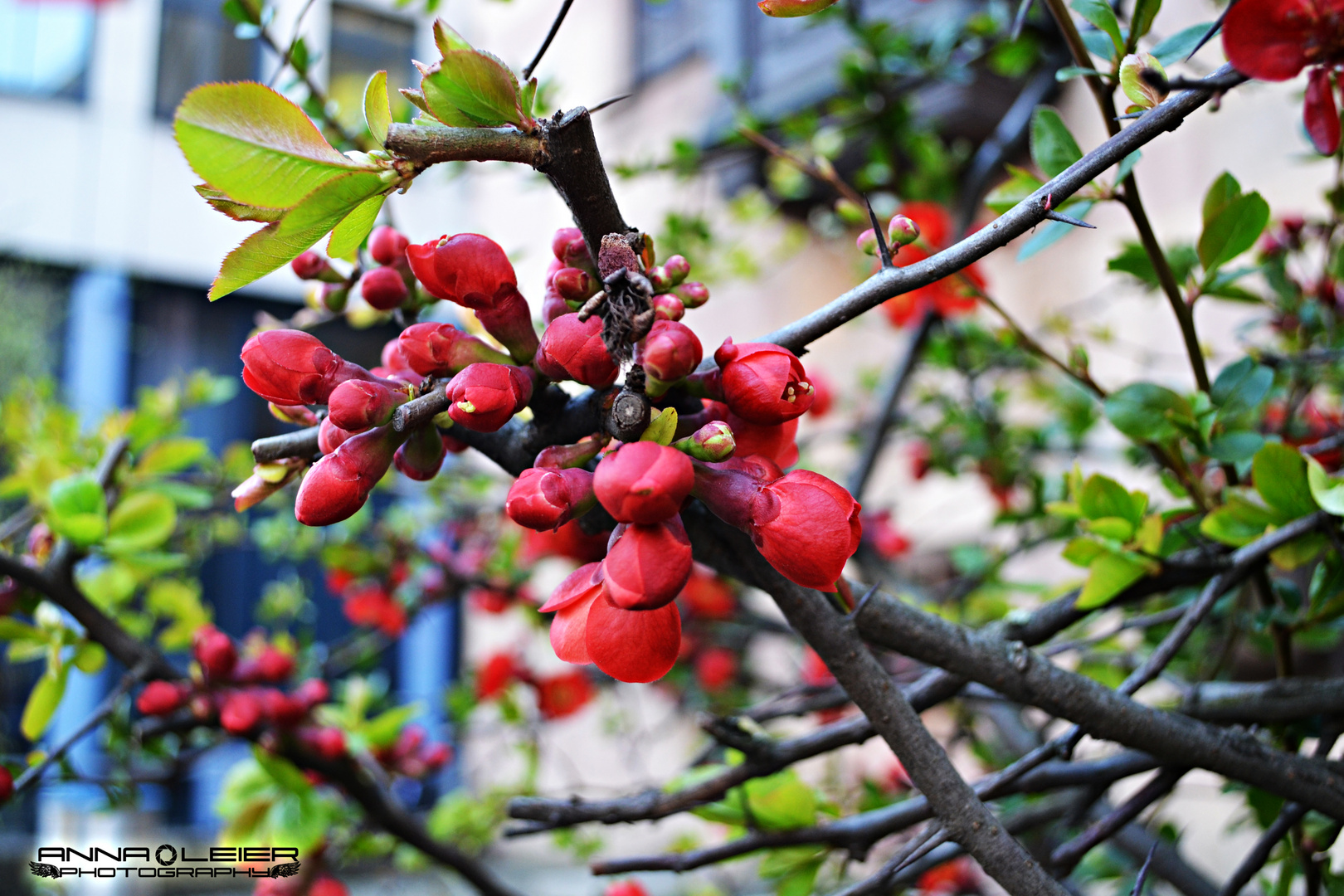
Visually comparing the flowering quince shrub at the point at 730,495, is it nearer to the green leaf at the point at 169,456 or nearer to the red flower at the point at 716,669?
the green leaf at the point at 169,456

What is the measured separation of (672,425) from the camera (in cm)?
29

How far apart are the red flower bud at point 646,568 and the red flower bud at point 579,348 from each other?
61 mm

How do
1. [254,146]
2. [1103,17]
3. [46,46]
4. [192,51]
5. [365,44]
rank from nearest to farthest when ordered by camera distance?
[254,146] → [1103,17] → [46,46] → [192,51] → [365,44]

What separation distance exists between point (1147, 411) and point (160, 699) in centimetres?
73

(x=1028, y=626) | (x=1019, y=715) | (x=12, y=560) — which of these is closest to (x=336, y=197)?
(x=1028, y=626)

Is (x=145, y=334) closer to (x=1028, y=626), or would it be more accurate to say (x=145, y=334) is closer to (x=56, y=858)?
(x=56, y=858)

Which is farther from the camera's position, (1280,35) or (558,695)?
(558,695)

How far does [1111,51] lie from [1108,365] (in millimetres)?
1532

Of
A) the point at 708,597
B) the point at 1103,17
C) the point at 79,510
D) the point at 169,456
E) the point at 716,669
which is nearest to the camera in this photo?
the point at 1103,17

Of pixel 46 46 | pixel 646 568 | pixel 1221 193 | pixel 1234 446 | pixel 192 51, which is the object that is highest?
pixel 192 51

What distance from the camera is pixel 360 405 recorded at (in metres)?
0.30

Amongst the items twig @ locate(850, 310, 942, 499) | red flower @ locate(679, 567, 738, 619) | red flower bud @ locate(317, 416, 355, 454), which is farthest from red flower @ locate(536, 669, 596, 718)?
red flower bud @ locate(317, 416, 355, 454)

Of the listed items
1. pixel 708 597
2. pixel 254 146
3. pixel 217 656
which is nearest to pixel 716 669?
pixel 708 597

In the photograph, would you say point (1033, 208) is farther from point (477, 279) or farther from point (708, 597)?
point (708, 597)
